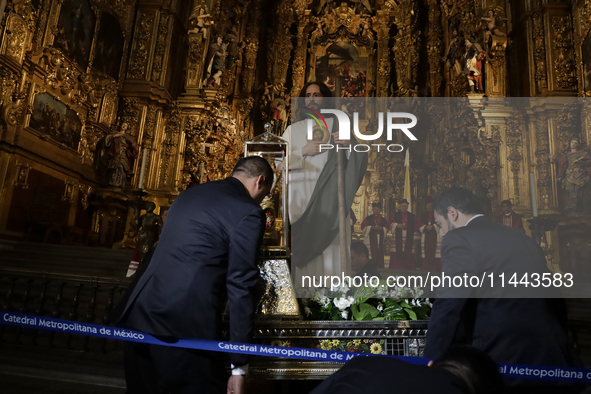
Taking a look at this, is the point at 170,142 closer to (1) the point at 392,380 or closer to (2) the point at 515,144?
(2) the point at 515,144

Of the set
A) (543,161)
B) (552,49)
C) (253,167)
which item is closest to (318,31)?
(552,49)

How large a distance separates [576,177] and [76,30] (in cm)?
1269

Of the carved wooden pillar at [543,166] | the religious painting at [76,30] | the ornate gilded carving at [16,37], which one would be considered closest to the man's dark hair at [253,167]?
the ornate gilded carving at [16,37]

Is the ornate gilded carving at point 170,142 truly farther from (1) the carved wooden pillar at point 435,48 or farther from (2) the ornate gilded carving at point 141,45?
(1) the carved wooden pillar at point 435,48

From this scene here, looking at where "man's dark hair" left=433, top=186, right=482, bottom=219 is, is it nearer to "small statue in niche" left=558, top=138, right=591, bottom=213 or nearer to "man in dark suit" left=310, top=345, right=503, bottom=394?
"man in dark suit" left=310, top=345, right=503, bottom=394

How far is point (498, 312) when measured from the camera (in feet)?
6.17

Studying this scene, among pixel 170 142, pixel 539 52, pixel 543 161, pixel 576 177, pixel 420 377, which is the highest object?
pixel 539 52

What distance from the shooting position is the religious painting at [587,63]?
945cm

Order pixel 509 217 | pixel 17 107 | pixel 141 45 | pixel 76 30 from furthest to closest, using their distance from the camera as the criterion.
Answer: pixel 141 45 → pixel 76 30 → pixel 509 217 → pixel 17 107

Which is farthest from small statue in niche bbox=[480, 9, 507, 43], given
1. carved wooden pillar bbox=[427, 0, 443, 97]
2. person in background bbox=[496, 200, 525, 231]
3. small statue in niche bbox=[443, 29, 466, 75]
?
person in background bbox=[496, 200, 525, 231]

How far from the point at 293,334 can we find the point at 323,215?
120cm

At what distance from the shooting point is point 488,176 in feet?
35.7

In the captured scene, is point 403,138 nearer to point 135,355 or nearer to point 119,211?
point 119,211

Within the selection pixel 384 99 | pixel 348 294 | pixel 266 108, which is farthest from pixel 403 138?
pixel 348 294
